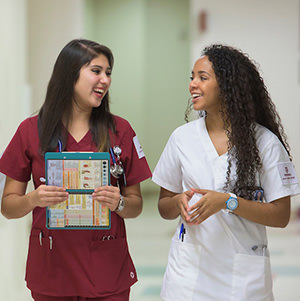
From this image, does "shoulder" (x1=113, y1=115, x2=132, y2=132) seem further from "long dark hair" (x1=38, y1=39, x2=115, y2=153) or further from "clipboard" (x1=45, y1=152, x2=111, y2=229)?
"clipboard" (x1=45, y1=152, x2=111, y2=229)

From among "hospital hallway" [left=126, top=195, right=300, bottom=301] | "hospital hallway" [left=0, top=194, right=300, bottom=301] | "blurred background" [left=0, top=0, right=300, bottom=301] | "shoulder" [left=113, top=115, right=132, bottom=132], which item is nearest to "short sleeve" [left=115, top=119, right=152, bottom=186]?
"shoulder" [left=113, top=115, right=132, bottom=132]

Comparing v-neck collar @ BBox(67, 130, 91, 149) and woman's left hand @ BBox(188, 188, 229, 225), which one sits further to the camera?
v-neck collar @ BBox(67, 130, 91, 149)

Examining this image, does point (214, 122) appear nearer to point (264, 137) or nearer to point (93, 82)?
point (264, 137)

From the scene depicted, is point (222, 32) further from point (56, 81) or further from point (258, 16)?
point (56, 81)

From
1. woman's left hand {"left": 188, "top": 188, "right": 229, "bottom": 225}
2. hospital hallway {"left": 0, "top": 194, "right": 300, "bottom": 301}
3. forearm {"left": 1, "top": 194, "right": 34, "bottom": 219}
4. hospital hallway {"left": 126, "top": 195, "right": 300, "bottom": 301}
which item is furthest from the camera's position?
hospital hallway {"left": 126, "top": 195, "right": 300, "bottom": 301}

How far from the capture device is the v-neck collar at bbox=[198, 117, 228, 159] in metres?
1.75

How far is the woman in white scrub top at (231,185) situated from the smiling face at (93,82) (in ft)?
1.01

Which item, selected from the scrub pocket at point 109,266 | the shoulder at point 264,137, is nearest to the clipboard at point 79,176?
the scrub pocket at point 109,266

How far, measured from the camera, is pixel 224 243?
5.65 ft

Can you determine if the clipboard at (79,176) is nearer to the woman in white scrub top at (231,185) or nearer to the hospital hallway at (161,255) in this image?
the woman in white scrub top at (231,185)

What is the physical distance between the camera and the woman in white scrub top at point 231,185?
1.69 metres

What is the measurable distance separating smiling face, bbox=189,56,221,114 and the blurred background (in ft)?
3.89

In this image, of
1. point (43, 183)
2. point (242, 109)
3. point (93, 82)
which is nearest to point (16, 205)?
point (43, 183)

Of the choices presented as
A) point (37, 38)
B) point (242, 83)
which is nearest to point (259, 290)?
point (242, 83)
